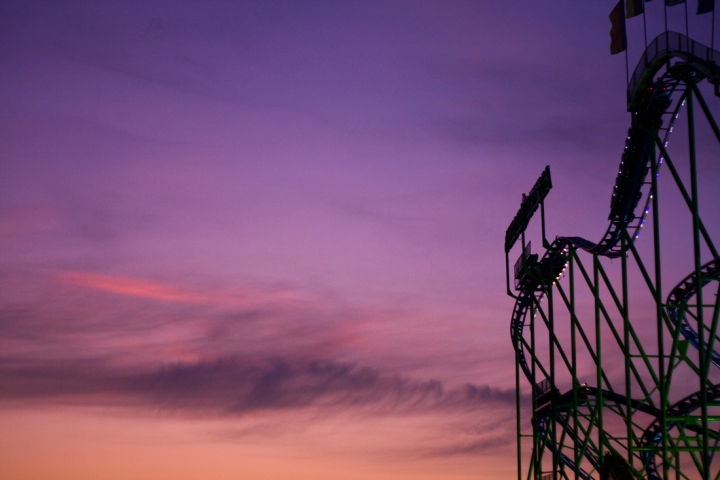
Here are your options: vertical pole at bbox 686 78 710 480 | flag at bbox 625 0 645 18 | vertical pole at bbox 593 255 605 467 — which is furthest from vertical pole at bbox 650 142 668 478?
vertical pole at bbox 593 255 605 467

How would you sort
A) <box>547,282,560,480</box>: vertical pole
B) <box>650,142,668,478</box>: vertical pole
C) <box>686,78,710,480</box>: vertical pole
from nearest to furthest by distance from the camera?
<box>686,78,710,480</box>: vertical pole
<box>650,142,668,478</box>: vertical pole
<box>547,282,560,480</box>: vertical pole

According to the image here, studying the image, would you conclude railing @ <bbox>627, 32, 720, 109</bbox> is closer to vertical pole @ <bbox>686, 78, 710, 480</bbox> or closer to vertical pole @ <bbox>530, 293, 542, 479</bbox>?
vertical pole @ <bbox>686, 78, 710, 480</bbox>

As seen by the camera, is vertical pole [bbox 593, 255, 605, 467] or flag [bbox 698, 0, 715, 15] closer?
flag [bbox 698, 0, 715, 15]

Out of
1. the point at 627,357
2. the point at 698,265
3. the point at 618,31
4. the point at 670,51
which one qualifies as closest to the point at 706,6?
the point at 670,51

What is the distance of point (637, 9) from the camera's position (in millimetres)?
31500

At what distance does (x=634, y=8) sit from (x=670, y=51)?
2.89 metres

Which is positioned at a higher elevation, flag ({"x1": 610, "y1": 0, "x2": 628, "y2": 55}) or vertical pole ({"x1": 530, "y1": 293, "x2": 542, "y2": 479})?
flag ({"x1": 610, "y1": 0, "x2": 628, "y2": 55})

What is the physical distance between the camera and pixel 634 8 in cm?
3155

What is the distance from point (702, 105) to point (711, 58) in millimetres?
1304

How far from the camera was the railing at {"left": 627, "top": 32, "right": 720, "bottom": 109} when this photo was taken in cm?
2773

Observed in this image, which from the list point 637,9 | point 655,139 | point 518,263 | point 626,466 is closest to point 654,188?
point 655,139

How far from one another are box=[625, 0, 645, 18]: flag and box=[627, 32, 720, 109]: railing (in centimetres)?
135

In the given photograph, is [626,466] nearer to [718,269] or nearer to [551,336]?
[718,269]

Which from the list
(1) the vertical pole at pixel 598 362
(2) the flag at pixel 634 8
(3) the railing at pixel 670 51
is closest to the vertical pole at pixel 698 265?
(3) the railing at pixel 670 51
